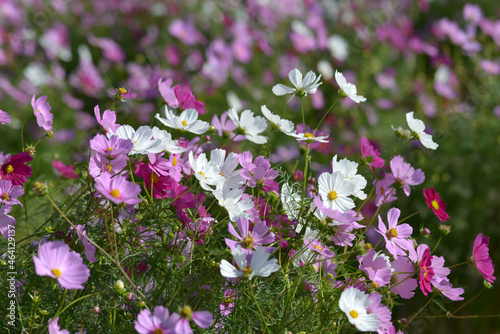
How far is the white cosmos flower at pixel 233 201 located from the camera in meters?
0.69

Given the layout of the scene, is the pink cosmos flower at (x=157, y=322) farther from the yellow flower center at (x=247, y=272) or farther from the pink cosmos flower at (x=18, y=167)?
the pink cosmos flower at (x=18, y=167)

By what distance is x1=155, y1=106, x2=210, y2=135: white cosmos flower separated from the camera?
803mm

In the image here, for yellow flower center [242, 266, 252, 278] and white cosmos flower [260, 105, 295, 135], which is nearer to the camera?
yellow flower center [242, 266, 252, 278]

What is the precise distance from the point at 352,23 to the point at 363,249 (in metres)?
3.46

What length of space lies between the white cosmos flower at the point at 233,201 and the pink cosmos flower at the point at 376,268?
0.18m

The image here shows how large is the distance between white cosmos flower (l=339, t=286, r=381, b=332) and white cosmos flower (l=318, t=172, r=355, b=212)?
124 mm

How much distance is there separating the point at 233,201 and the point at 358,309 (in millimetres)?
222

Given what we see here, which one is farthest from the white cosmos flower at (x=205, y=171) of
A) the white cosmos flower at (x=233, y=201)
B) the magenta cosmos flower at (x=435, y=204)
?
the magenta cosmos flower at (x=435, y=204)

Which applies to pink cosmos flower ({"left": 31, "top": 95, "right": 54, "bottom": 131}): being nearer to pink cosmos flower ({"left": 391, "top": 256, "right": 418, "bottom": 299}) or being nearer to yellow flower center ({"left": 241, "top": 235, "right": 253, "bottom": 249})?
yellow flower center ({"left": 241, "top": 235, "right": 253, "bottom": 249})

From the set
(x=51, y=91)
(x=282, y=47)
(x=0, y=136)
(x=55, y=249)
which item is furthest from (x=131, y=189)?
(x=282, y=47)

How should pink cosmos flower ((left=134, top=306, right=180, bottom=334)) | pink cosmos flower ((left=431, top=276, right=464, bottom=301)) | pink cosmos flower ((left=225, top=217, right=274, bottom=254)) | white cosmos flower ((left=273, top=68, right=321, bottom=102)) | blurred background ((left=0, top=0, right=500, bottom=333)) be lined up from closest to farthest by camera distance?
pink cosmos flower ((left=134, top=306, right=180, bottom=334)) → pink cosmos flower ((left=225, top=217, right=274, bottom=254)) → pink cosmos flower ((left=431, top=276, right=464, bottom=301)) → white cosmos flower ((left=273, top=68, right=321, bottom=102)) → blurred background ((left=0, top=0, right=500, bottom=333))

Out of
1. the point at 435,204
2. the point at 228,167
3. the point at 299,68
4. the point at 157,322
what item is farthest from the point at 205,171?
the point at 299,68

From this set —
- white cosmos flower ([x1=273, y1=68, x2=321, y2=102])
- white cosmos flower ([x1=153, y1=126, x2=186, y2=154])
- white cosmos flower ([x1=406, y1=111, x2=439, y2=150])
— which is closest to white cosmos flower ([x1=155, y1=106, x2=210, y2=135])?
white cosmos flower ([x1=153, y1=126, x2=186, y2=154])

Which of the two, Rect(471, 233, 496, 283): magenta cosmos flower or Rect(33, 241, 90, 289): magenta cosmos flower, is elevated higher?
Rect(33, 241, 90, 289): magenta cosmos flower
